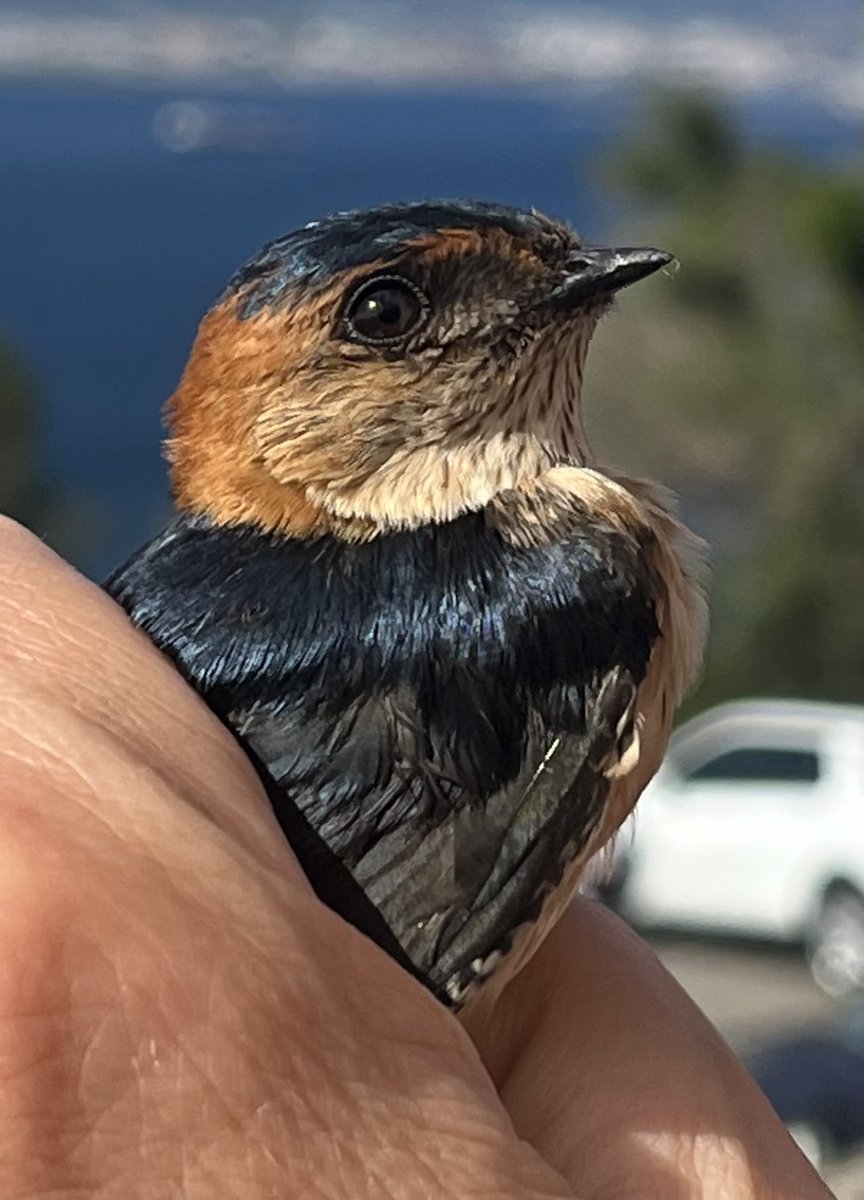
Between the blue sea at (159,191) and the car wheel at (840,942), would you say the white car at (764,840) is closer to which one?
the car wheel at (840,942)

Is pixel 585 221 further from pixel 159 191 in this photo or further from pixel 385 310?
pixel 385 310

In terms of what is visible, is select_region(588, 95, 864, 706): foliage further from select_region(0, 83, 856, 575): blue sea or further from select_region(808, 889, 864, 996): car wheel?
select_region(808, 889, 864, 996): car wheel

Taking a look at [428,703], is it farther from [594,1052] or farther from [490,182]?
[490,182]

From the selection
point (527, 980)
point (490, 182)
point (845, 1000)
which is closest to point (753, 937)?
point (845, 1000)

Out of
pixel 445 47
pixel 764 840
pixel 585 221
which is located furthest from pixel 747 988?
pixel 445 47

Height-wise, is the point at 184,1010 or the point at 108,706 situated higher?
the point at 108,706

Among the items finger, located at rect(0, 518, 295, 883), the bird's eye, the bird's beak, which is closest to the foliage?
the bird's beak
